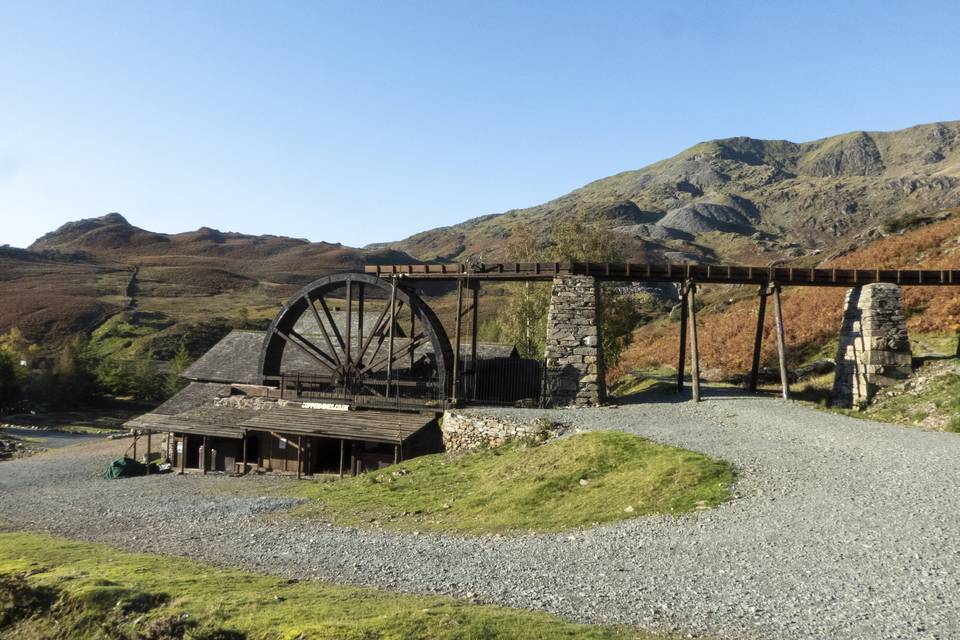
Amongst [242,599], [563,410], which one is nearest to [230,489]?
[563,410]

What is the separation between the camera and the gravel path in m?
7.73

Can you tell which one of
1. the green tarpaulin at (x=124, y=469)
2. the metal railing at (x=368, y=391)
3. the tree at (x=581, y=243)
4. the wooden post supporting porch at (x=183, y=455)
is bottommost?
the green tarpaulin at (x=124, y=469)

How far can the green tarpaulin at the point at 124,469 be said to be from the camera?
26.7m

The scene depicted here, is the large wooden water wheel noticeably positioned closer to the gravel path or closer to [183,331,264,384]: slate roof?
[183,331,264,384]: slate roof

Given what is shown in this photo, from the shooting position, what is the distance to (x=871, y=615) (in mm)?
7289

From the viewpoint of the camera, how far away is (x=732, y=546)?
9.85 meters

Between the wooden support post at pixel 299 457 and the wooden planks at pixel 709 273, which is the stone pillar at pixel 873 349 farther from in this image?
the wooden support post at pixel 299 457

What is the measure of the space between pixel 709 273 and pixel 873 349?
229 inches

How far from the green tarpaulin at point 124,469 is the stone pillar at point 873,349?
27022 mm

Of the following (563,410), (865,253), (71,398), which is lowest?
(71,398)

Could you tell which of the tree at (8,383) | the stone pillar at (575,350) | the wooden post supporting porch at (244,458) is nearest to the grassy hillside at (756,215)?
the tree at (8,383)

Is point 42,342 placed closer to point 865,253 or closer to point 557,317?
point 557,317

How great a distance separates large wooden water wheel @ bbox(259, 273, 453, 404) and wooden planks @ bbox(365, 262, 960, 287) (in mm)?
2758

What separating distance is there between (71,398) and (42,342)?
111 ft
